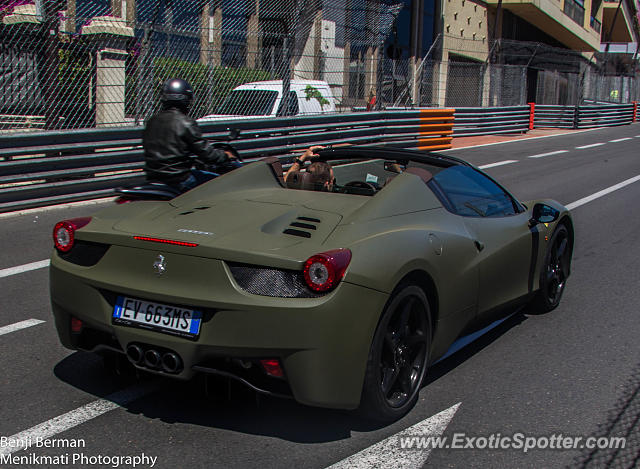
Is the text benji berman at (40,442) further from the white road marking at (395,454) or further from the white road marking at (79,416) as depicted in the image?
the white road marking at (395,454)

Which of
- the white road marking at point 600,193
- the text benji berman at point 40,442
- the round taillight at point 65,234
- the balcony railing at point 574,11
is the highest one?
the balcony railing at point 574,11

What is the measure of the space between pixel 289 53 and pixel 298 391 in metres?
11.2

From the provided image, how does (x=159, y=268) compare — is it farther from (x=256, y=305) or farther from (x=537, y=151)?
(x=537, y=151)

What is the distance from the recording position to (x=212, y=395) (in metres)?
3.72

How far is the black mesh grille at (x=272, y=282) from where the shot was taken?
3.23 m

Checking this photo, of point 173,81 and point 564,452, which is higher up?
point 173,81

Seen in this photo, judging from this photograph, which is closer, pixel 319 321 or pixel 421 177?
pixel 319 321

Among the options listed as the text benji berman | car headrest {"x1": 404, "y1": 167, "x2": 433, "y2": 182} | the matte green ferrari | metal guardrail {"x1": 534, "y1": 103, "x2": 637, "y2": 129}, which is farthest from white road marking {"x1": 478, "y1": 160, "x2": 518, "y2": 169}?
metal guardrail {"x1": 534, "y1": 103, "x2": 637, "y2": 129}

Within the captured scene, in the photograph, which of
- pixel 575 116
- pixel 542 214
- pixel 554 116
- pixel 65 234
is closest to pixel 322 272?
pixel 65 234

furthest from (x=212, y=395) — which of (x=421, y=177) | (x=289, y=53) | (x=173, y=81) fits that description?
(x=289, y=53)

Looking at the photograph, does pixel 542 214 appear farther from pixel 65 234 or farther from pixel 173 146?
pixel 65 234

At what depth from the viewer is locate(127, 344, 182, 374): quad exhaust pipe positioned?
3314 millimetres

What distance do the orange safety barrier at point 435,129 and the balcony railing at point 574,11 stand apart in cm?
3013

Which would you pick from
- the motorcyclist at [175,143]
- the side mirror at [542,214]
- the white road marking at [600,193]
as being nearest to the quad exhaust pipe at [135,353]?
the motorcyclist at [175,143]
